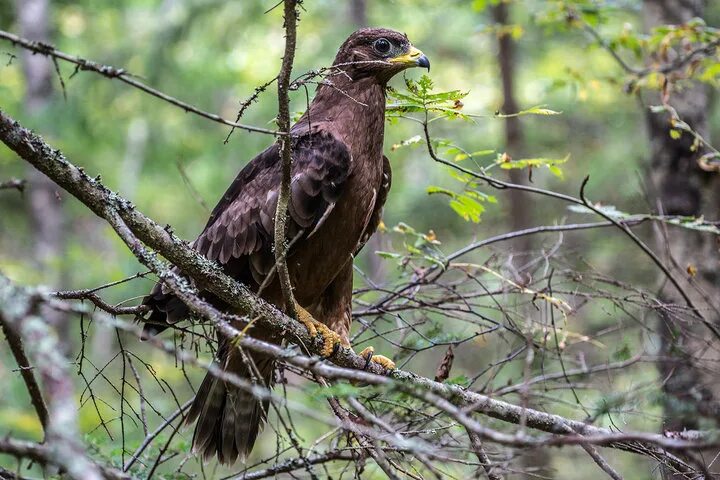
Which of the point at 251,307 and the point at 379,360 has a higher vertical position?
the point at 251,307

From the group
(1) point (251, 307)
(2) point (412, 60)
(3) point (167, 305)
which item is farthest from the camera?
(2) point (412, 60)

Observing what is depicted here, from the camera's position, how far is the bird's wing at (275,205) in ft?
12.5

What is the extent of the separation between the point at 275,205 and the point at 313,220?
0.22 metres

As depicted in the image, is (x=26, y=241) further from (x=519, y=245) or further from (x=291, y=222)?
(x=291, y=222)

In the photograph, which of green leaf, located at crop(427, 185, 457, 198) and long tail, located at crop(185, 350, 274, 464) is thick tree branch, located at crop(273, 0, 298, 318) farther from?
long tail, located at crop(185, 350, 274, 464)

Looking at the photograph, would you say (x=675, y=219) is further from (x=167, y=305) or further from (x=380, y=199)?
(x=167, y=305)

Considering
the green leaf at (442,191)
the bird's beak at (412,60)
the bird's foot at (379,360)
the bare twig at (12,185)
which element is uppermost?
the bird's beak at (412,60)

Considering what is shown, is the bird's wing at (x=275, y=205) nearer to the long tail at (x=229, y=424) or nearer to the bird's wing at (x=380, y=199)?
the bird's wing at (x=380, y=199)

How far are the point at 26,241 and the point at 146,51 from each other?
13.5 feet

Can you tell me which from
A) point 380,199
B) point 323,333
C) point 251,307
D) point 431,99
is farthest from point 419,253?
point 251,307

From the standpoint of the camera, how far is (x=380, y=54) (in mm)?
4406

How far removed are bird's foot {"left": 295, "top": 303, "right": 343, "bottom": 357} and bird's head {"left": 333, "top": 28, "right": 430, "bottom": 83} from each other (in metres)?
1.47

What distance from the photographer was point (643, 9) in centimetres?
570

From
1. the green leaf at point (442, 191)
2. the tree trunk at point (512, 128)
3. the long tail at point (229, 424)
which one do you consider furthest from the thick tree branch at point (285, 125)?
the tree trunk at point (512, 128)
